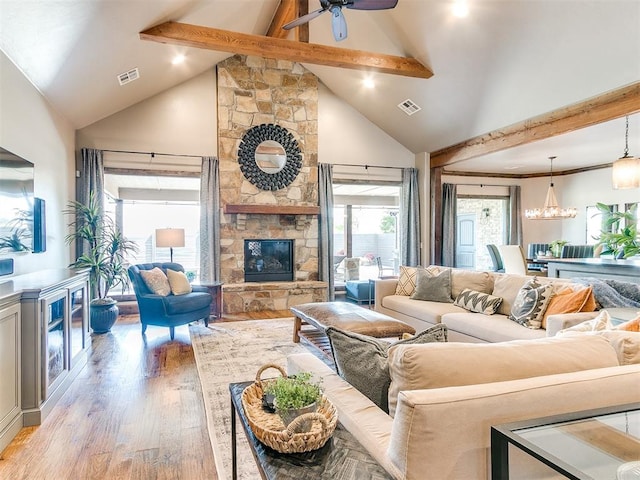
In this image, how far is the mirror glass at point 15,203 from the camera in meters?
2.89

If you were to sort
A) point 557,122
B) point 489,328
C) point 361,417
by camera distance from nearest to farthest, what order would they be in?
point 361,417 → point 489,328 → point 557,122

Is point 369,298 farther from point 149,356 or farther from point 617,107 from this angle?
point 617,107

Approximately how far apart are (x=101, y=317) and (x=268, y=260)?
2.66m

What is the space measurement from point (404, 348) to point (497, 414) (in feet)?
1.03

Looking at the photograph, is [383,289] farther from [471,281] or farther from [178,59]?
[178,59]

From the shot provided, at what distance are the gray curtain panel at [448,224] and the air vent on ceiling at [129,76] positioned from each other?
624cm

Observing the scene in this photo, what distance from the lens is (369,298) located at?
6.55 m

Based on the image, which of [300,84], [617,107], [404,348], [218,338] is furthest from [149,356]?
[617,107]

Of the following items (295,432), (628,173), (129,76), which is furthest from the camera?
(129,76)

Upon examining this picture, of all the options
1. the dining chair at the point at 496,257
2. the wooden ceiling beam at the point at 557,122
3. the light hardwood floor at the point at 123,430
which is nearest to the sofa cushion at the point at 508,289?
the wooden ceiling beam at the point at 557,122

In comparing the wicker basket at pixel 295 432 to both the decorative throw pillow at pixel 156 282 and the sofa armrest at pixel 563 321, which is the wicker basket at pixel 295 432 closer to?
the sofa armrest at pixel 563 321

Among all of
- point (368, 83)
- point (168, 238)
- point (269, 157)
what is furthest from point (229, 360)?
point (368, 83)

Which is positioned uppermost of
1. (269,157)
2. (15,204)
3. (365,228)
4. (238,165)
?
(269,157)

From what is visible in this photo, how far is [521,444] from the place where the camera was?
0.98 meters
